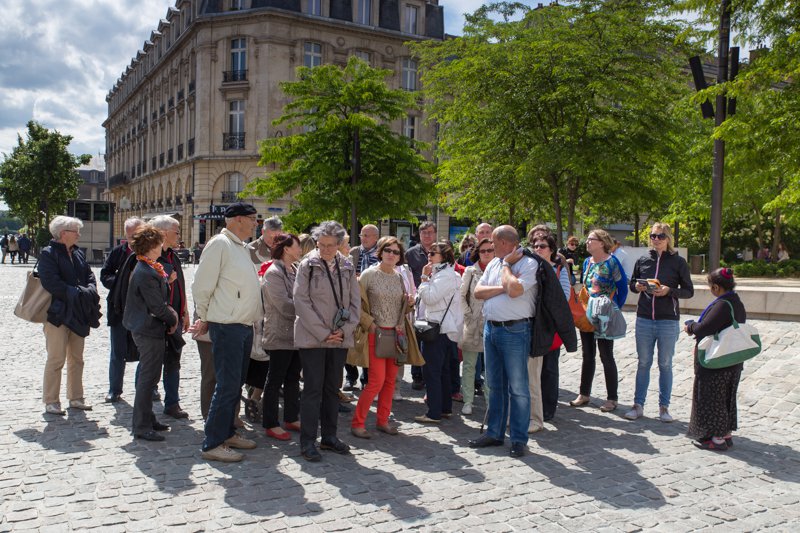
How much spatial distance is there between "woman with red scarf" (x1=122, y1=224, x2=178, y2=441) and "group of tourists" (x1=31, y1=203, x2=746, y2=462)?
0.5 inches

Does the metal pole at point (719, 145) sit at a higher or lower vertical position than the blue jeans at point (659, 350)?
higher

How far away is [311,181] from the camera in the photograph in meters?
20.8

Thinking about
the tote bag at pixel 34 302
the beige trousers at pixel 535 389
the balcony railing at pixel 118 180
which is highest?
the balcony railing at pixel 118 180

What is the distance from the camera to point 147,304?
5883mm

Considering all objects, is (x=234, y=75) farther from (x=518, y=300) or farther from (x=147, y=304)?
(x=518, y=300)

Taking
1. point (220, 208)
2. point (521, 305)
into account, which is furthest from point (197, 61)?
point (521, 305)

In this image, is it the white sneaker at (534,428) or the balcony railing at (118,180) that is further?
the balcony railing at (118,180)

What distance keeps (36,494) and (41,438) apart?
4.62 ft

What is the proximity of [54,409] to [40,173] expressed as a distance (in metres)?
43.3

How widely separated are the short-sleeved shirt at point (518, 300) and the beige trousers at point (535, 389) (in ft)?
2.53

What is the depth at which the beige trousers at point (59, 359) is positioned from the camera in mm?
6727

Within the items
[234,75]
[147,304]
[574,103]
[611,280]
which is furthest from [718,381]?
[234,75]

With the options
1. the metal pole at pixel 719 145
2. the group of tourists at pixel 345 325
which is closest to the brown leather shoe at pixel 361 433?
the group of tourists at pixel 345 325

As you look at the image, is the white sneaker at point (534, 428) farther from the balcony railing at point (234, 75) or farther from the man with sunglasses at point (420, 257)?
the balcony railing at point (234, 75)
